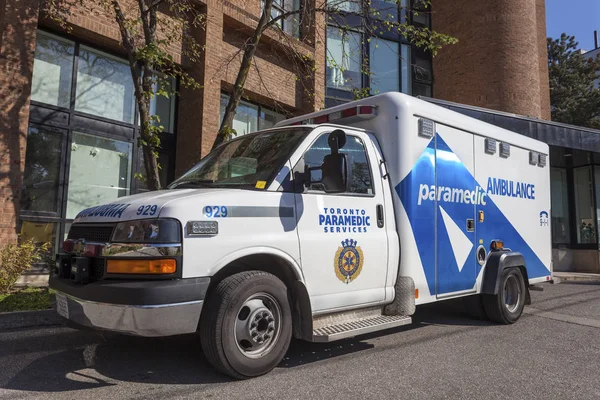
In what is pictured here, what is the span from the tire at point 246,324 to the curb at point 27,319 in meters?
2.91

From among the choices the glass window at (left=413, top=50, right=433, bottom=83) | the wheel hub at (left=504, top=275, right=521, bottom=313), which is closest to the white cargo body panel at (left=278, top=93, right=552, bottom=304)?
the wheel hub at (left=504, top=275, right=521, bottom=313)

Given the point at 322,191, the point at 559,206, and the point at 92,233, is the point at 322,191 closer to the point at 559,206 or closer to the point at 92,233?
the point at 92,233

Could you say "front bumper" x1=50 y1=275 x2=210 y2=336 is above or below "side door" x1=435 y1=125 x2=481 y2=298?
below

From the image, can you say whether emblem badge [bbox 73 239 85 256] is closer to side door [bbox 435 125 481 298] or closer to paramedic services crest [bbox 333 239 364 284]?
paramedic services crest [bbox 333 239 364 284]

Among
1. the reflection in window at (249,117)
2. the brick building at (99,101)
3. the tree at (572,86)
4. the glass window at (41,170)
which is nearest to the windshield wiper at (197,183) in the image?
the brick building at (99,101)

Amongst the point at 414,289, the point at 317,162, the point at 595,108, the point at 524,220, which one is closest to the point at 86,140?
the point at 317,162

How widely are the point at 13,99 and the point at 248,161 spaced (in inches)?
228

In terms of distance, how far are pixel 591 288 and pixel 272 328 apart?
33.9 feet

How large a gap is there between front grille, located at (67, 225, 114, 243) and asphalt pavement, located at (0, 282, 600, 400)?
1115 millimetres

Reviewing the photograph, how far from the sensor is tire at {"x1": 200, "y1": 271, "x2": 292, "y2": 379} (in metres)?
3.55

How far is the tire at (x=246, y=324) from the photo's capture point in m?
3.55

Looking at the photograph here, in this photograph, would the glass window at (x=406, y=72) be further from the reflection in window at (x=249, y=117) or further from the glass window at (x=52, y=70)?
the glass window at (x=52, y=70)

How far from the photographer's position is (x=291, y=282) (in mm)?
4121

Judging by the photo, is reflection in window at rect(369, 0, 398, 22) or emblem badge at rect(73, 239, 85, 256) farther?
reflection in window at rect(369, 0, 398, 22)
